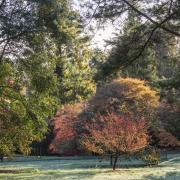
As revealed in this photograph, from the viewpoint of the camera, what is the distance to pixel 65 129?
147 feet

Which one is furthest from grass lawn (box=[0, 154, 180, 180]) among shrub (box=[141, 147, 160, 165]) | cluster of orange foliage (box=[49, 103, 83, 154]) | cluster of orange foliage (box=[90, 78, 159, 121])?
cluster of orange foliage (box=[90, 78, 159, 121])

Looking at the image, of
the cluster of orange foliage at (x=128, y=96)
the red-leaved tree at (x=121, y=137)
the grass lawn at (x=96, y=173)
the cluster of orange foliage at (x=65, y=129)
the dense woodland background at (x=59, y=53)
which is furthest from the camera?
the cluster of orange foliage at (x=65, y=129)

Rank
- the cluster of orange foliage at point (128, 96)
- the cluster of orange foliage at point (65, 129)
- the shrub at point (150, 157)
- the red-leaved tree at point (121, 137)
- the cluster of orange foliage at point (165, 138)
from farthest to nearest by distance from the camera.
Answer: the cluster of orange foliage at point (65, 129) < the cluster of orange foliage at point (128, 96) < the cluster of orange foliage at point (165, 138) < the red-leaved tree at point (121, 137) < the shrub at point (150, 157)

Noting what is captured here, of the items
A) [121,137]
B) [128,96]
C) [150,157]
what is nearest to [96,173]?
[121,137]

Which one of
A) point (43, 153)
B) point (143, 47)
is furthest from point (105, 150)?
point (43, 153)

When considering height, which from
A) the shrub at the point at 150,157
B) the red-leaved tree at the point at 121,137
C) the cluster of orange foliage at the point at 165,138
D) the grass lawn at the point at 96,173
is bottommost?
the grass lawn at the point at 96,173

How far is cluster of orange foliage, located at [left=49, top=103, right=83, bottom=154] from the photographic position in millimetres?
44781

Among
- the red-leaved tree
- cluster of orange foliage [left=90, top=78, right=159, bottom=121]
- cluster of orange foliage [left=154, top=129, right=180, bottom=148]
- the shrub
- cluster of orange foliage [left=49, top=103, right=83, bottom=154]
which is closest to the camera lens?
the shrub

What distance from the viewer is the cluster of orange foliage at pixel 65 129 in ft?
147

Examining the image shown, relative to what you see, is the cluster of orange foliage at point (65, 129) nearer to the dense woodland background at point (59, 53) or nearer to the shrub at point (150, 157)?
the dense woodland background at point (59, 53)

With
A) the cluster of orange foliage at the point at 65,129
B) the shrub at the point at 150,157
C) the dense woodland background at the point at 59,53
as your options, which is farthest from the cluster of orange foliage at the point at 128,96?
the shrub at the point at 150,157

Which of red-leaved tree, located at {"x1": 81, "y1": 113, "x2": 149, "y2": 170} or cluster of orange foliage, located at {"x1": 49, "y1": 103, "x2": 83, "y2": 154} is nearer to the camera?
red-leaved tree, located at {"x1": 81, "y1": 113, "x2": 149, "y2": 170}

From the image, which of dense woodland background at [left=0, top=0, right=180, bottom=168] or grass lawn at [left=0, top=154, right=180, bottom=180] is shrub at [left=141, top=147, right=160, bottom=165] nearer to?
grass lawn at [left=0, top=154, right=180, bottom=180]

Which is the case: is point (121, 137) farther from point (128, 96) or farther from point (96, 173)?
point (128, 96)
